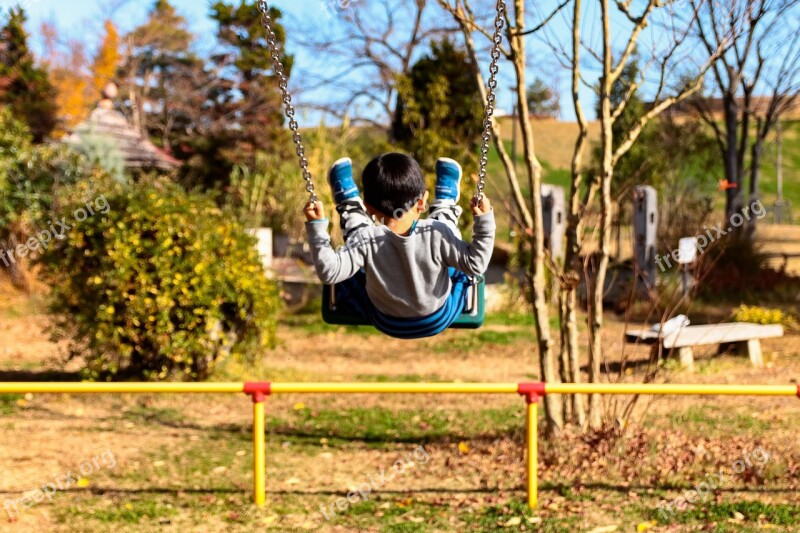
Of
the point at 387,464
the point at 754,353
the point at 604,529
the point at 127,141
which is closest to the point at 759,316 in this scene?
the point at 754,353

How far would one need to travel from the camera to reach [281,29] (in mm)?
19609

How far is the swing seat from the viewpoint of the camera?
11.5 feet

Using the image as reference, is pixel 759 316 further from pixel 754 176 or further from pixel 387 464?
pixel 754 176

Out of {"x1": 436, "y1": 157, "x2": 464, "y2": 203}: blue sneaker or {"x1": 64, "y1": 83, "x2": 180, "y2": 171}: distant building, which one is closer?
{"x1": 436, "y1": 157, "x2": 464, "y2": 203}: blue sneaker

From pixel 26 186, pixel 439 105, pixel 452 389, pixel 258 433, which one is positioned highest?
pixel 439 105

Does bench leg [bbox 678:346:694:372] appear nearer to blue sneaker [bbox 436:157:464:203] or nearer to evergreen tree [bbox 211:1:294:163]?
blue sneaker [bbox 436:157:464:203]

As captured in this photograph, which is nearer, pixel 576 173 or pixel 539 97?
pixel 576 173

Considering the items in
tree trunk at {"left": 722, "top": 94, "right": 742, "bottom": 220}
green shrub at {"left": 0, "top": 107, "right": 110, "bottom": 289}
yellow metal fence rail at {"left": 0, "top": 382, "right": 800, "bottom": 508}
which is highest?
tree trunk at {"left": 722, "top": 94, "right": 742, "bottom": 220}

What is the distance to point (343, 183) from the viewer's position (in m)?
3.20

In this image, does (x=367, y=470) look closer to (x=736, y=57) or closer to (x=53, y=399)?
(x=53, y=399)

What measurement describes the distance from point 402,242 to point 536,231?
9.08 feet

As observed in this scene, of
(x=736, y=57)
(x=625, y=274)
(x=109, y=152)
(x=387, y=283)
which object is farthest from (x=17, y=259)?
(x=736, y=57)

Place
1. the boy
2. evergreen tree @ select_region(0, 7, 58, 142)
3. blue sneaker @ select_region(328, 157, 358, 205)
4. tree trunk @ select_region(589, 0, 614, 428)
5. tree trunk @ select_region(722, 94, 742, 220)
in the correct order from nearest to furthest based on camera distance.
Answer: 1. the boy
2. blue sneaker @ select_region(328, 157, 358, 205)
3. tree trunk @ select_region(589, 0, 614, 428)
4. tree trunk @ select_region(722, 94, 742, 220)
5. evergreen tree @ select_region(0, 7, 58, 142)

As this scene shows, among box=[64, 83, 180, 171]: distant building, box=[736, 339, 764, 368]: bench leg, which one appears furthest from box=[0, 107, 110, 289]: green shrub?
box=[736, 339, 764, 368]: bench leg
